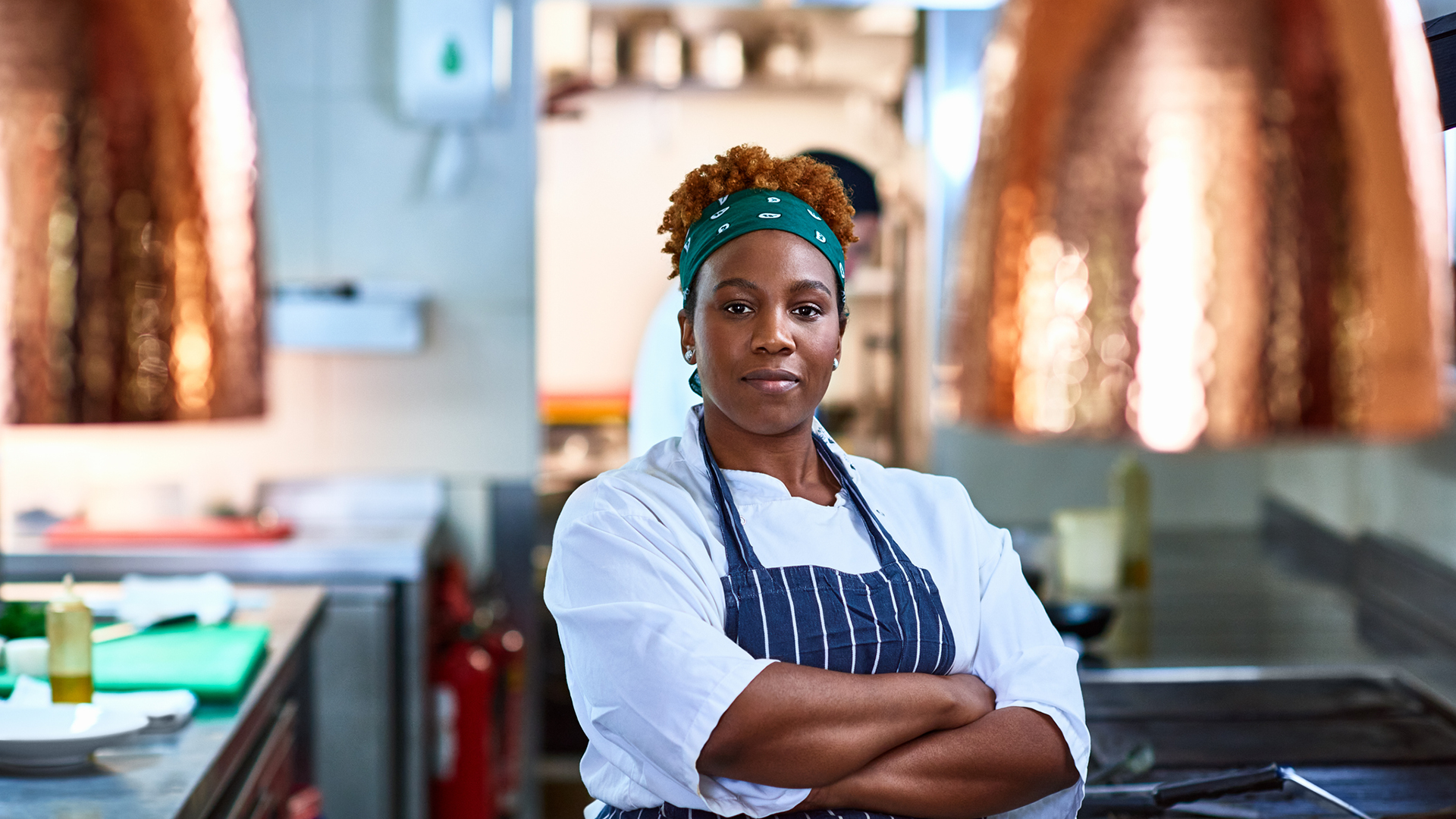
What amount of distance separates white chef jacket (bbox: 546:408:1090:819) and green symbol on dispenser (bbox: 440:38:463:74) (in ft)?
7.44

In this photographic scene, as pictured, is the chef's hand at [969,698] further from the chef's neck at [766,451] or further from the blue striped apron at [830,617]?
the chef's neck at [766,451]

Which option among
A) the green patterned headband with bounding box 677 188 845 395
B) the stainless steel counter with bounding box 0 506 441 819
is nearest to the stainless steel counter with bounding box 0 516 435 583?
the stainless steel counter with bounding box 0 506 441 819

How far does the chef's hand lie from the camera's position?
1.52 m

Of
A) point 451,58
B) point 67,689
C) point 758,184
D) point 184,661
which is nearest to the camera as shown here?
point 758,184

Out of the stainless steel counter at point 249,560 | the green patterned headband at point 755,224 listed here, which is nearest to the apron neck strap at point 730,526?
the green patterned headband at point 755,224

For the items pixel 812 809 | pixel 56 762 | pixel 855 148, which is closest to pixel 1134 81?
pixel 812 809

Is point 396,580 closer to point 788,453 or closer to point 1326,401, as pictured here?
point 788,453

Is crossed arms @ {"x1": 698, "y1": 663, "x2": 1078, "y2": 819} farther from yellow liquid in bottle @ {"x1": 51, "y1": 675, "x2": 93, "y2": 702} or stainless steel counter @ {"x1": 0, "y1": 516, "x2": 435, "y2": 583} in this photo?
stainless steel counter @ {"x1": 0, "y1": 516, "x2": 435, "y2": 583}

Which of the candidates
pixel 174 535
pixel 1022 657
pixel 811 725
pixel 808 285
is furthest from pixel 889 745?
pixel 174 535

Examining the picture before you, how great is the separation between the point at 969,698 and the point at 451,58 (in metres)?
2.70

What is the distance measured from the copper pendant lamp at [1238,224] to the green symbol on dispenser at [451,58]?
337cm

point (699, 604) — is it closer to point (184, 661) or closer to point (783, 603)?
point (783, 603)

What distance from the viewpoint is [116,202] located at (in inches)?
24.0

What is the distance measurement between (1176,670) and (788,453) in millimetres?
916
